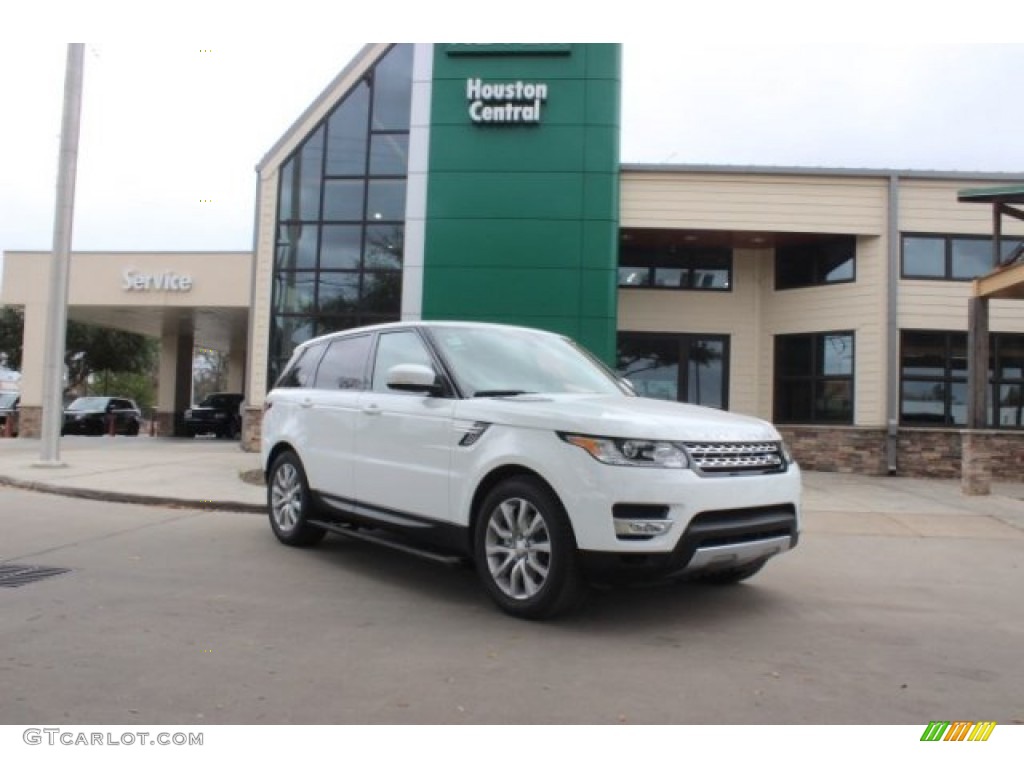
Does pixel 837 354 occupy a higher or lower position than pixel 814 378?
higher

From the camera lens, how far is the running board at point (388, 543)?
5.33 meters

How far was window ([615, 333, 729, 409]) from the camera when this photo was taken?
17.2m

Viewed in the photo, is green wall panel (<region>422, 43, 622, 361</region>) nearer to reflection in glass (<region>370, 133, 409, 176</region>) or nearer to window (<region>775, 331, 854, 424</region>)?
reflection in glass (<region>370, 133, 409, 176</region>)

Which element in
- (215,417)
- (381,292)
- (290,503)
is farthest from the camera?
(215,417)

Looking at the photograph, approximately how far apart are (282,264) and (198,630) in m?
13.1

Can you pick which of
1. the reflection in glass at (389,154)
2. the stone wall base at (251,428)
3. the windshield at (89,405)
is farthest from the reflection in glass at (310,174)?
the windshield at (89,405)

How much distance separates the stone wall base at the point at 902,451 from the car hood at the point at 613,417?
11.6 m

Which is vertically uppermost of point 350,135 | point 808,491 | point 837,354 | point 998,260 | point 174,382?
point 350,135

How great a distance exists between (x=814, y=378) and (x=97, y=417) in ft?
73.2

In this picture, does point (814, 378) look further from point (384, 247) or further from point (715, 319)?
point (384, 247)

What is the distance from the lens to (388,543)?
587cm

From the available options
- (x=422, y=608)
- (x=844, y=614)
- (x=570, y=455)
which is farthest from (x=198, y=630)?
(x=844, y=614)

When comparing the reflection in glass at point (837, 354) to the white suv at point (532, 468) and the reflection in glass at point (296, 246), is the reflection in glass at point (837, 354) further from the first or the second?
the white suv at point (532, 468)

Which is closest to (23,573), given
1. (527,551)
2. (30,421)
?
(527,551)
